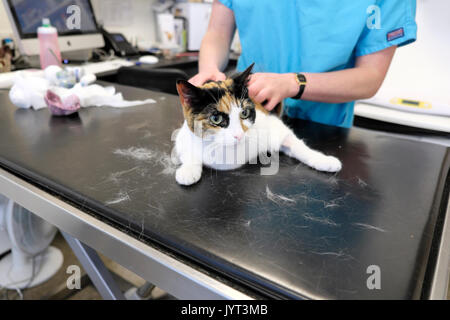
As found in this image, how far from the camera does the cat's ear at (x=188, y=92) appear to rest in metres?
0.52

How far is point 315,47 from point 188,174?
0.63m

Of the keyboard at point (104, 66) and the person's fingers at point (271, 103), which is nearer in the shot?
the person's fingers at point (271, 103)

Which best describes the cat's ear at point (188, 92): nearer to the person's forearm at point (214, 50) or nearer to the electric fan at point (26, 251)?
the person's forearm at point (214, 50)

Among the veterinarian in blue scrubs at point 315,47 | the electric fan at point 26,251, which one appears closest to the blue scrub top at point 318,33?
the veterinarian in blue scrubs at point 315,47

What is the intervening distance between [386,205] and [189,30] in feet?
7.76

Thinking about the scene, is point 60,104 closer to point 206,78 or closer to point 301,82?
point 206,78

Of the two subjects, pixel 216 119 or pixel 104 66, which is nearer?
pixel 216 119

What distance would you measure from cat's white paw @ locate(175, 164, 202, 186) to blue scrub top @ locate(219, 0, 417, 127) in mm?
588

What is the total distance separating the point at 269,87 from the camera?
0.71 metres

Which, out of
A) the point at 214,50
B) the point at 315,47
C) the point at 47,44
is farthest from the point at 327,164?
the point at 47,44

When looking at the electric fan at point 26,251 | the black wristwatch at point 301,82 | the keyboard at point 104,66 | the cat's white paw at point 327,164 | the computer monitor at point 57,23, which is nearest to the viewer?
the cat's white paw at point 327,164

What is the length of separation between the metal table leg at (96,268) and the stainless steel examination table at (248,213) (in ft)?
0.82

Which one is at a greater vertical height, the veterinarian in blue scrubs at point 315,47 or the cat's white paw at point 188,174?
the veterinarian in blue scrubs at point 315,47
